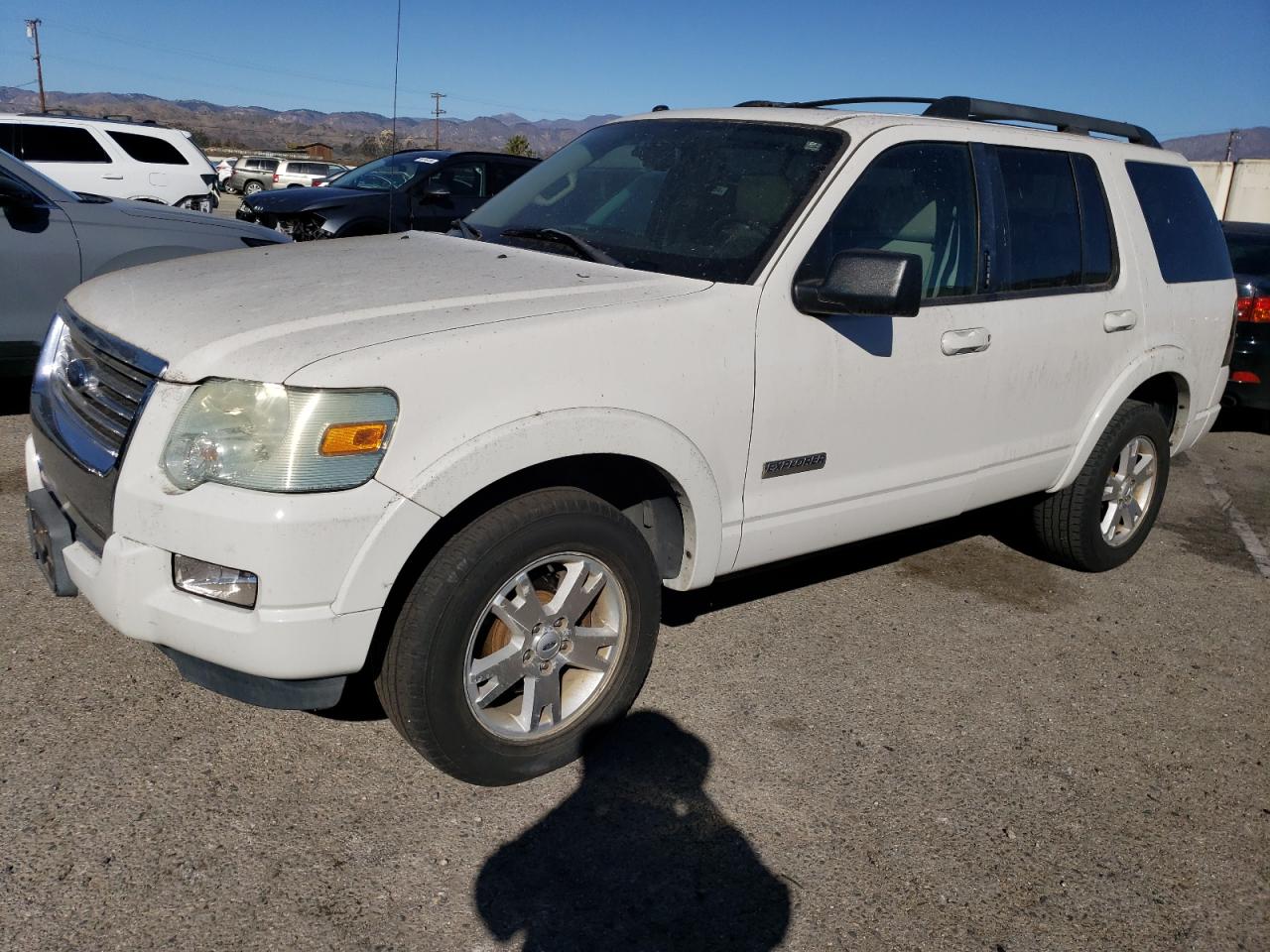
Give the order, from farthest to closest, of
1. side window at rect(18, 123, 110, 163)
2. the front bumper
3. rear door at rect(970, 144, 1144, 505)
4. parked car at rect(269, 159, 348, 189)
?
1. parked car at rect(269, 159, 348, 189)
2. side window at rect(18, 123, 110, 163)
3. rear door at rect(970, 144, 1144, 505)
4. the front bumper

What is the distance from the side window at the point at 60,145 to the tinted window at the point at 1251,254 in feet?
44.6

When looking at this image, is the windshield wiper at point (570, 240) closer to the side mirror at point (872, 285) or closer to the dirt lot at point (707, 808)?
the side mirror at point (872, 285)

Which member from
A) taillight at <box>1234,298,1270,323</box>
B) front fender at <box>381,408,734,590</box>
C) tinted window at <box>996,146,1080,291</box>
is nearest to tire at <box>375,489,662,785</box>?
front fender at <box>381,408,734,590</box>

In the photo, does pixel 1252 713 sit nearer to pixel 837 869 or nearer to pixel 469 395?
pixel 837 869

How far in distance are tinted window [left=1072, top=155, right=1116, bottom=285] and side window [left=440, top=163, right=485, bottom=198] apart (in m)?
8.41

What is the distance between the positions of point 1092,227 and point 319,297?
10.5 ft

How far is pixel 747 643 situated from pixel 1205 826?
1.59m

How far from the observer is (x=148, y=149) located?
1502 centimetres

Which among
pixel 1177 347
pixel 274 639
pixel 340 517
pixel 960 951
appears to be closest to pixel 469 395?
pixel 340 517

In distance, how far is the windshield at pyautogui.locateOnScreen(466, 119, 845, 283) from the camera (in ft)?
11.1

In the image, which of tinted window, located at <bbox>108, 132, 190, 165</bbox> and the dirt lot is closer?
the dirt lot

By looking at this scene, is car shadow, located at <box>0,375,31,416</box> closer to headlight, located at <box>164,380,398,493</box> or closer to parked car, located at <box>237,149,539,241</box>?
parked car, located at <box>237,149,539,241</box>

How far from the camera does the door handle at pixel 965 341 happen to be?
3.71 meters

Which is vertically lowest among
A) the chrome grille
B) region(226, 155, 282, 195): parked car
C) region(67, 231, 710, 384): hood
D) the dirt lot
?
region(226, 155, 282, 195): parked car
